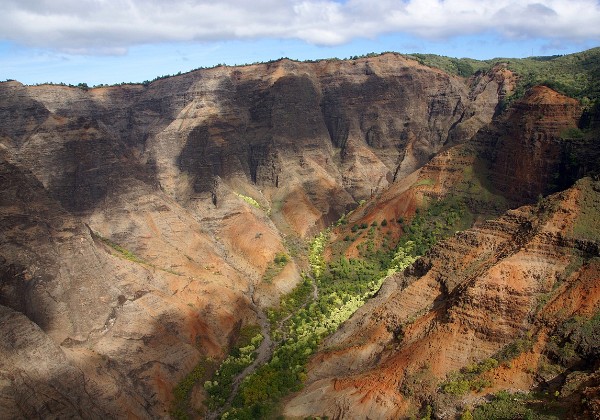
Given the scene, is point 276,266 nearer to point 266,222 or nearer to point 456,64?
point 266,222

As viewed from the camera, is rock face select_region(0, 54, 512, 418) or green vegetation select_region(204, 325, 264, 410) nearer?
rock face select_region(0, 54, 512, 418)

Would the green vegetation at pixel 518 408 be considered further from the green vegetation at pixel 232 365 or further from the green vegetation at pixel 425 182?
the green vegetation at pixel 425 182

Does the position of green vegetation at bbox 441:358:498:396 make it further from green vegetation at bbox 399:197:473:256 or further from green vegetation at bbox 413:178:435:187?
green vegetation at bbox 413:178:435:187

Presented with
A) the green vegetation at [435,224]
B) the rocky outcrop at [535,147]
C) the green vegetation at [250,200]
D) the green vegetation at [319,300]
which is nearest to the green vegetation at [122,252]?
the green vegetation at [319,300]

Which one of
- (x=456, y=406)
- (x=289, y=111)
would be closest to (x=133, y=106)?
(x=289, y=111)

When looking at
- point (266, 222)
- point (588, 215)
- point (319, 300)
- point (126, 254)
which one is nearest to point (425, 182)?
point (319, 300)

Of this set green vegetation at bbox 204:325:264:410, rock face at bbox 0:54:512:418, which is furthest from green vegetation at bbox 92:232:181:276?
green vegetation at bbox 204:325:264:410

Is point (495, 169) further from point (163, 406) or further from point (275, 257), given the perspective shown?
point (163, 406)
